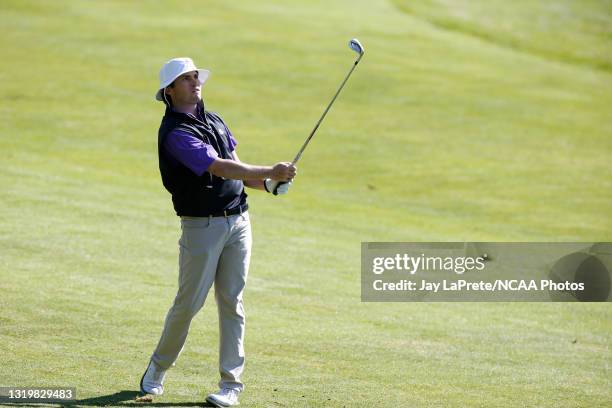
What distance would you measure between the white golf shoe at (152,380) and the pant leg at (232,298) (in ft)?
1.48

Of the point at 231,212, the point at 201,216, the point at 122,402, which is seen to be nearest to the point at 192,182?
the point at 201,216

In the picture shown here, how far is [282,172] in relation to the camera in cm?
668

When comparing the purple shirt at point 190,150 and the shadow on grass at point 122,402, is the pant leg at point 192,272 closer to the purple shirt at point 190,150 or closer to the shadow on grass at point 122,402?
the shadow on grass at point 122,402

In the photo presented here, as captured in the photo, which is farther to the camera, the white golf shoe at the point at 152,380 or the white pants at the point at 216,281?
the white golf shoe at the point at 152,380

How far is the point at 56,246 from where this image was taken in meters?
12.4

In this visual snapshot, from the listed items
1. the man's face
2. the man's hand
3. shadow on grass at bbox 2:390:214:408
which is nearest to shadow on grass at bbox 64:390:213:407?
shadow on grass at bbox 2:390:214:408

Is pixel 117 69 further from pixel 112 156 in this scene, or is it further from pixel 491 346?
pixel 491 346

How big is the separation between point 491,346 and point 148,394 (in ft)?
13.0

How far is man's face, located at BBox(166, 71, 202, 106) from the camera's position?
707 cm

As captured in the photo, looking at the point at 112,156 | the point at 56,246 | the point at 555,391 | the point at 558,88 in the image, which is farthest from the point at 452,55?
the point at 555,391

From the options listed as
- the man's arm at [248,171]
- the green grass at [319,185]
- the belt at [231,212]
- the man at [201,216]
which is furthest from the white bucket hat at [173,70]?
the green grass at [319,185]

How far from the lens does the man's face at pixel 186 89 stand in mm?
7070

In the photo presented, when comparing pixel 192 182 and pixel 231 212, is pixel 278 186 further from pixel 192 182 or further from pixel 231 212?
pixel 192 182

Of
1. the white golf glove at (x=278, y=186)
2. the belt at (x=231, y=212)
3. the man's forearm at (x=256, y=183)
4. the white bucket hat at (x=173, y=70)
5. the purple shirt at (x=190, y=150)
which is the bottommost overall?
the belt at (x=231, y=212)
